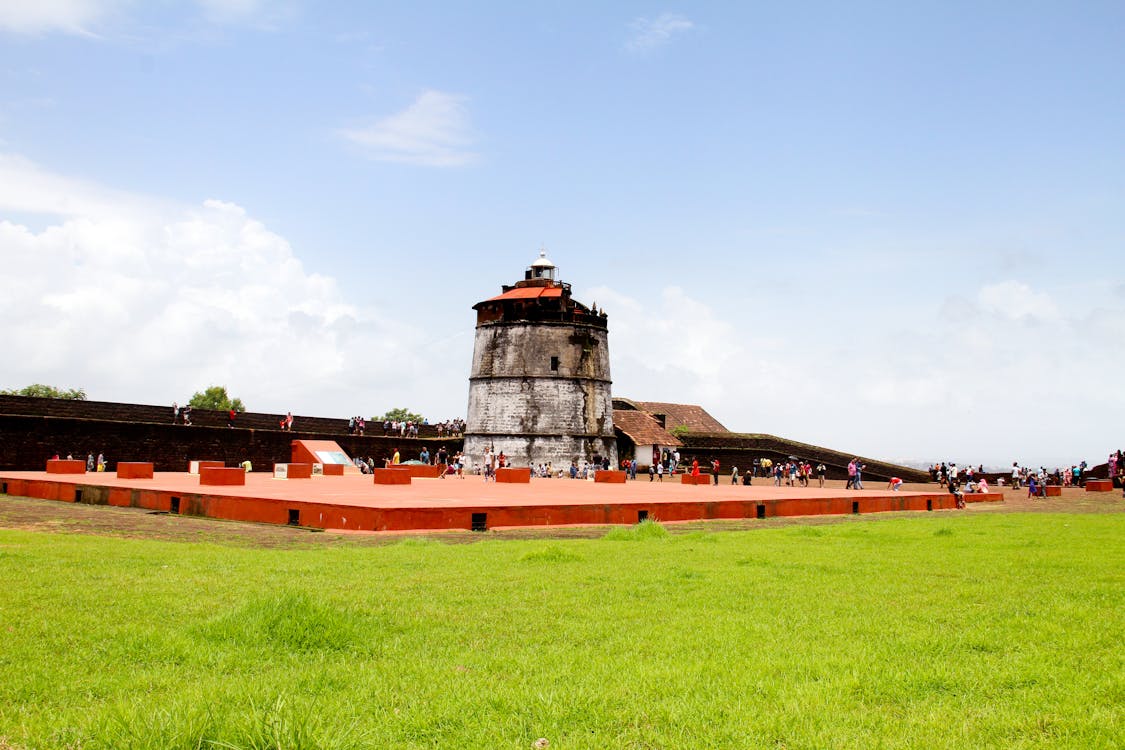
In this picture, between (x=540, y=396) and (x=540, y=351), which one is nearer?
(x=540, y=396)

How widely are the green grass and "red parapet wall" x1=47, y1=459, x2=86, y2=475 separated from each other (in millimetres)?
15089

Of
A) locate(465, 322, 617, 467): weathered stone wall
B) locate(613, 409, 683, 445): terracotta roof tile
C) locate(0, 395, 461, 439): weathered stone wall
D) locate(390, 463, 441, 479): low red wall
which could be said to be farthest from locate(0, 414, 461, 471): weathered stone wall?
locate(613, 409, 683, 445): terracotta roof tile

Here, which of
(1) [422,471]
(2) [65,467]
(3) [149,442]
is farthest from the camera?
(3) [149,442]

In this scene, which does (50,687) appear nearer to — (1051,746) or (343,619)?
(343,619)

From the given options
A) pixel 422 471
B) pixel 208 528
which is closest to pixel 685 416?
pixel 422 471

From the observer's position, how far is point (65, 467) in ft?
69.1

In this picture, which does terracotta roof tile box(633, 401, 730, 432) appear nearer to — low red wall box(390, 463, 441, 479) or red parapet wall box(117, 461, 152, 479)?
low red wall box(390, 463, 441, 479)

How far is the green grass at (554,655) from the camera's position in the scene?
10.7 ft

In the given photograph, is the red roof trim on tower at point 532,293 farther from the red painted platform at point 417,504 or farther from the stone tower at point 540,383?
the red painted platform at point 417,504

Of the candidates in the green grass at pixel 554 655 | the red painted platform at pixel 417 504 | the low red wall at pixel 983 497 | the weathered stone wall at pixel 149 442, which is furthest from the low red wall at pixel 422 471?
the green grass at pixel 554 655

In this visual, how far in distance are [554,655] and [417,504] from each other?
31.2 feet

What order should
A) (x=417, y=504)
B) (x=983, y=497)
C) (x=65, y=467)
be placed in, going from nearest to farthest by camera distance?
(x=417, y=504)
(x=65, y=467)
(x=983, y=497)

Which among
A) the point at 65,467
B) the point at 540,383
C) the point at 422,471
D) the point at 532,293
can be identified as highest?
the point at 532,293

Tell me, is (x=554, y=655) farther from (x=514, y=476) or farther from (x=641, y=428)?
(x=641, y=428)
